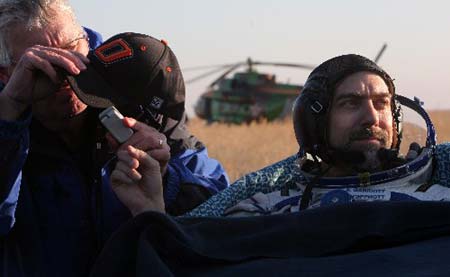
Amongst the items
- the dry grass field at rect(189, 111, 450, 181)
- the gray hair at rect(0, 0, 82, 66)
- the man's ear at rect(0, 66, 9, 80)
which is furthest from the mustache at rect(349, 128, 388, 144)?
the dry grass field at rect(189, 111, 450, 181)

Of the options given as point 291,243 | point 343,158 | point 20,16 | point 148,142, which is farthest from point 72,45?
point 291,243

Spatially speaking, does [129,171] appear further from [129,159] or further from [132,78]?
[132,78]

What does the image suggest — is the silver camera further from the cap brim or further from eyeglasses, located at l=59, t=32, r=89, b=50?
eyeglasses, located at l=59, t=32, r=89, b=50

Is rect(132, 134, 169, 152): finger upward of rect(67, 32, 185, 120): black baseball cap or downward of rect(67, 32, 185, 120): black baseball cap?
downward

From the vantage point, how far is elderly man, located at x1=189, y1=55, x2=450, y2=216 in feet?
11.5

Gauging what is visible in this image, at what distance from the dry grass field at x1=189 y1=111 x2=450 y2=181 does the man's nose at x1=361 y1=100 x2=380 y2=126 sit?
25.2 ft

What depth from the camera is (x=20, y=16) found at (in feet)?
11.0

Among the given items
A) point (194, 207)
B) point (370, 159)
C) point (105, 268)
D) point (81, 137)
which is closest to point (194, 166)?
point (194, 207)

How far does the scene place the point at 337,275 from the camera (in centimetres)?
235

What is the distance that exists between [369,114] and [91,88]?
1.15 m

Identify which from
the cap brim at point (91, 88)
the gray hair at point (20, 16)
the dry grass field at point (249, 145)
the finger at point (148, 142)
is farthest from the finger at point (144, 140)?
the dry grass field at point (249, 145)

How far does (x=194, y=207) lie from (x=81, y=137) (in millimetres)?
526

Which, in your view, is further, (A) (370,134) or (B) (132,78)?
(A) (370,134)

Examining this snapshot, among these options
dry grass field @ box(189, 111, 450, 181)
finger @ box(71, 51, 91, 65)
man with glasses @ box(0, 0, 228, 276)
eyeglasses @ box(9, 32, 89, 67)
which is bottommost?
dry grass field @ box(189, 111, 450, 181)
